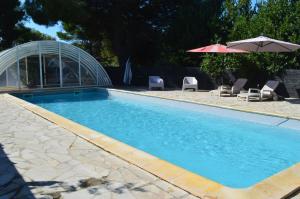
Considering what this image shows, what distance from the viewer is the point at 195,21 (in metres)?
19.0

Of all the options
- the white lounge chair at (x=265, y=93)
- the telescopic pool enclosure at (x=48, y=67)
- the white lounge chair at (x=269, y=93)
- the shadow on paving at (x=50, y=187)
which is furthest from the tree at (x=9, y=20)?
the shadow on paving at (x=50, y=187)

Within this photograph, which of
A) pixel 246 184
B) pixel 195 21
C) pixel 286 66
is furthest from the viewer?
pixel 195 21

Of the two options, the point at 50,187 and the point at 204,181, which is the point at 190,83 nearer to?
the point at 204,181

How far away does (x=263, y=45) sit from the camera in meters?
11.9

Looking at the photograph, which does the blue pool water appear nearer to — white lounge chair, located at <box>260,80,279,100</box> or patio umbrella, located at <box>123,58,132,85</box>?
white lounge chair, located at <box>260,80,279,100</box>

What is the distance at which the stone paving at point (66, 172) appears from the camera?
369 cm

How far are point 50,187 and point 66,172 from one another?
0.51 meters

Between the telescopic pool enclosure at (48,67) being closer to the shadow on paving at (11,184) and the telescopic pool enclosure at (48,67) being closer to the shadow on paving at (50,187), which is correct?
the shadow on paving at (11,184)

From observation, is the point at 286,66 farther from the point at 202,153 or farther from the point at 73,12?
the point at 73,12

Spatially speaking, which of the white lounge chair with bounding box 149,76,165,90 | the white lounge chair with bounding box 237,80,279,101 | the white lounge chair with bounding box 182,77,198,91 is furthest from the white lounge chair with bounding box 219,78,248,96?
the white lounge chair with bounding box 149,76,165,90

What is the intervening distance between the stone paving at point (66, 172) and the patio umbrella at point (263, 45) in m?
7.78

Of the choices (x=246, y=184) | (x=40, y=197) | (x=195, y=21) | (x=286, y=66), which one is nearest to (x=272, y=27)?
(x=286, y=66)

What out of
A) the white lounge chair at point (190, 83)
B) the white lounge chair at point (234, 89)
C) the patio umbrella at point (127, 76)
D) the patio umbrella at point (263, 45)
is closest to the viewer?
the patio umbrella at point (263, 45)

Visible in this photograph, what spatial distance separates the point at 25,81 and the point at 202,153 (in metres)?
12.5
